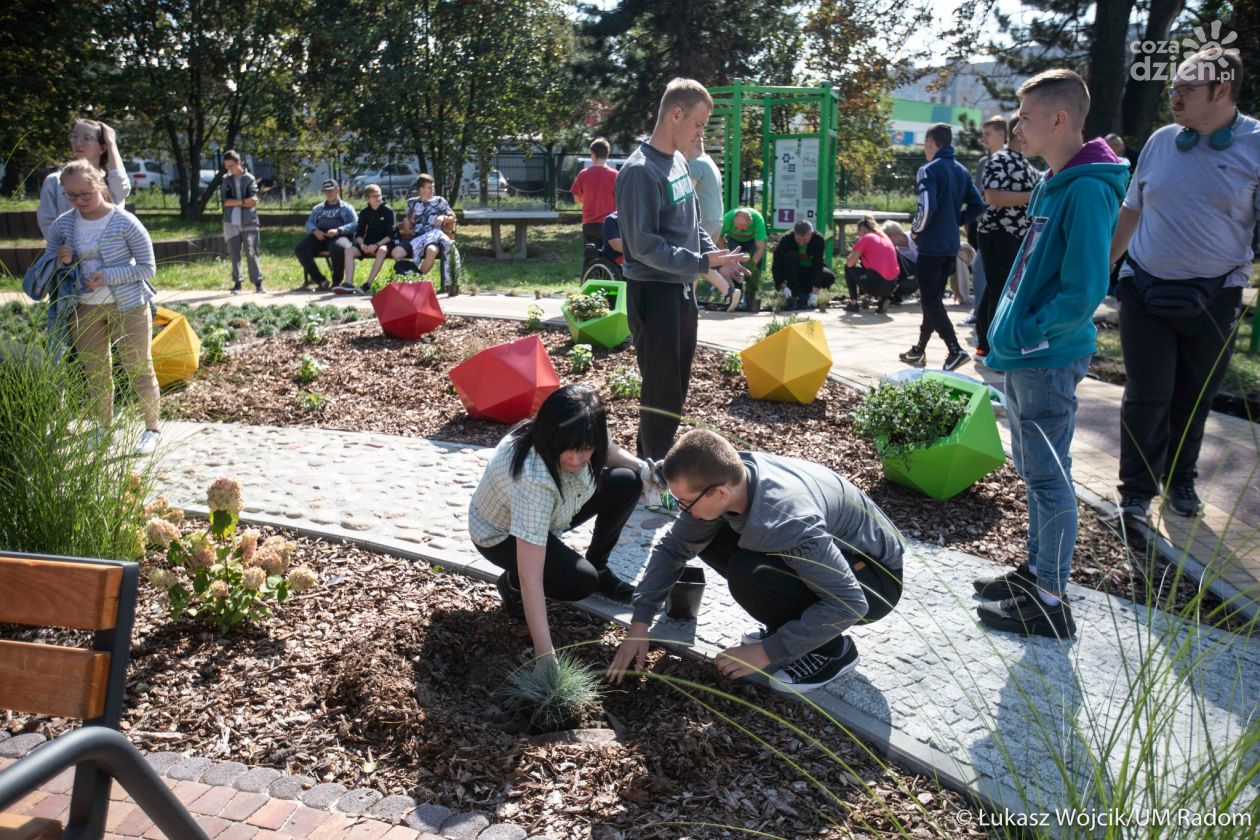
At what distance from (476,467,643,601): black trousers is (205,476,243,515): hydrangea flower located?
89cm

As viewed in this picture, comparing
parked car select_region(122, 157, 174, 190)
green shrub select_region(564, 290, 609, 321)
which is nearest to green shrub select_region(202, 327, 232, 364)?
green shrub select_region(564, 290, 609, 321)

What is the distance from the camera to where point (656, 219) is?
4590 millimetres

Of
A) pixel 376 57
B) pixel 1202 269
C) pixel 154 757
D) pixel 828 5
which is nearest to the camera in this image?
pixel 154 757

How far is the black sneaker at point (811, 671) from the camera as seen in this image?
3293 millimetres

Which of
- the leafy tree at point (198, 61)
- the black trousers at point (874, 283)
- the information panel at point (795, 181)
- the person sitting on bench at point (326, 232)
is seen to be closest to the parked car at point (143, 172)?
the leafy tree at point (198, 61)

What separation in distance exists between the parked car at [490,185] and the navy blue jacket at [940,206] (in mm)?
18089

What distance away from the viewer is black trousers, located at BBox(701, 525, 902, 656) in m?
3.27

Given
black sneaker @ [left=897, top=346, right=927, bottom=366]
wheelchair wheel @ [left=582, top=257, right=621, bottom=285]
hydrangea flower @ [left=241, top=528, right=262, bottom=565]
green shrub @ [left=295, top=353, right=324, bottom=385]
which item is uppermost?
wheelchair wheel @ [left=582, top=257, right=621, bottom=285]

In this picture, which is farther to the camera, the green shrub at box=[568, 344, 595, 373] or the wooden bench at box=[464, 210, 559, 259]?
the wooden bench at box=[464, 210, 559, 259]

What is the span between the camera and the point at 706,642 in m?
3.67

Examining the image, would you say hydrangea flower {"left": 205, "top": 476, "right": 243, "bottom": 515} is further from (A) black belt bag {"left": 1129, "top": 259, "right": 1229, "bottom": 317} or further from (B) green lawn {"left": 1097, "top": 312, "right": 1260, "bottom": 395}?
(B) green lawn {"left": 1097, "top": 312, "right": 1260, "bottom": 395}

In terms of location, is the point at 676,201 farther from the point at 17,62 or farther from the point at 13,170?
the point at 13,170

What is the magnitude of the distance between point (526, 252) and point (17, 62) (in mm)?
13026

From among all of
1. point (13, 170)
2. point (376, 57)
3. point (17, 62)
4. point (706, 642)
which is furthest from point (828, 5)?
point (706, 642)
